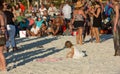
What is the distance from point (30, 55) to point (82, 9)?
11.1ft

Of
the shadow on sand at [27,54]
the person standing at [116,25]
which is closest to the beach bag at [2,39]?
the shadow on sand at [27,54]

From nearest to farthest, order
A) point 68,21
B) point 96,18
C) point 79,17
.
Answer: point 79,17 → point 96,18 → point 68,21

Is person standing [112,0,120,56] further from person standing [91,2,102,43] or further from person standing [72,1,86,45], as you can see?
person standing [91,2,102,43]

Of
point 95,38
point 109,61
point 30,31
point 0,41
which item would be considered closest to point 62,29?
point 30,31

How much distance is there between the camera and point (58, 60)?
44.2 ft

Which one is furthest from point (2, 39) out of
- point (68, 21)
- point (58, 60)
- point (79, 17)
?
point (68, 21)

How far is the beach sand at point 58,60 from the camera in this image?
11695 millimetres

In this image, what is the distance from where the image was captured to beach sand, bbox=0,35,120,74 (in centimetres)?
1170

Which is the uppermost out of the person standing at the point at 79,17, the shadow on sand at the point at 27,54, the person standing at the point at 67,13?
the person standing at the point at 79,17

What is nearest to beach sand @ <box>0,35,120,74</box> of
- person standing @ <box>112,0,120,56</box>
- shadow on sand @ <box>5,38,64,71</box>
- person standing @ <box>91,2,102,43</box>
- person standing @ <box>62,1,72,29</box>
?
shadow on sand @ <box>5,38,64,71</box>

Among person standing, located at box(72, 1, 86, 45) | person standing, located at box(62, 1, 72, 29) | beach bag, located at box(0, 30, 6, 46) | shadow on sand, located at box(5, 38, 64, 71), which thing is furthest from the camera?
person standing, located at box(62, 1, 72, 29)

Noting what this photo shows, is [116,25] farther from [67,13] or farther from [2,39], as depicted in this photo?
[67,13]

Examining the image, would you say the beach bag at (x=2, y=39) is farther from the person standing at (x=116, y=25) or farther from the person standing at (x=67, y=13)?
the person standing at (x=67, y=13)

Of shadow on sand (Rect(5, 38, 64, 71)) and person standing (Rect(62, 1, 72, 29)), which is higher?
person standing (Rect(62, 1, 72, 29))
